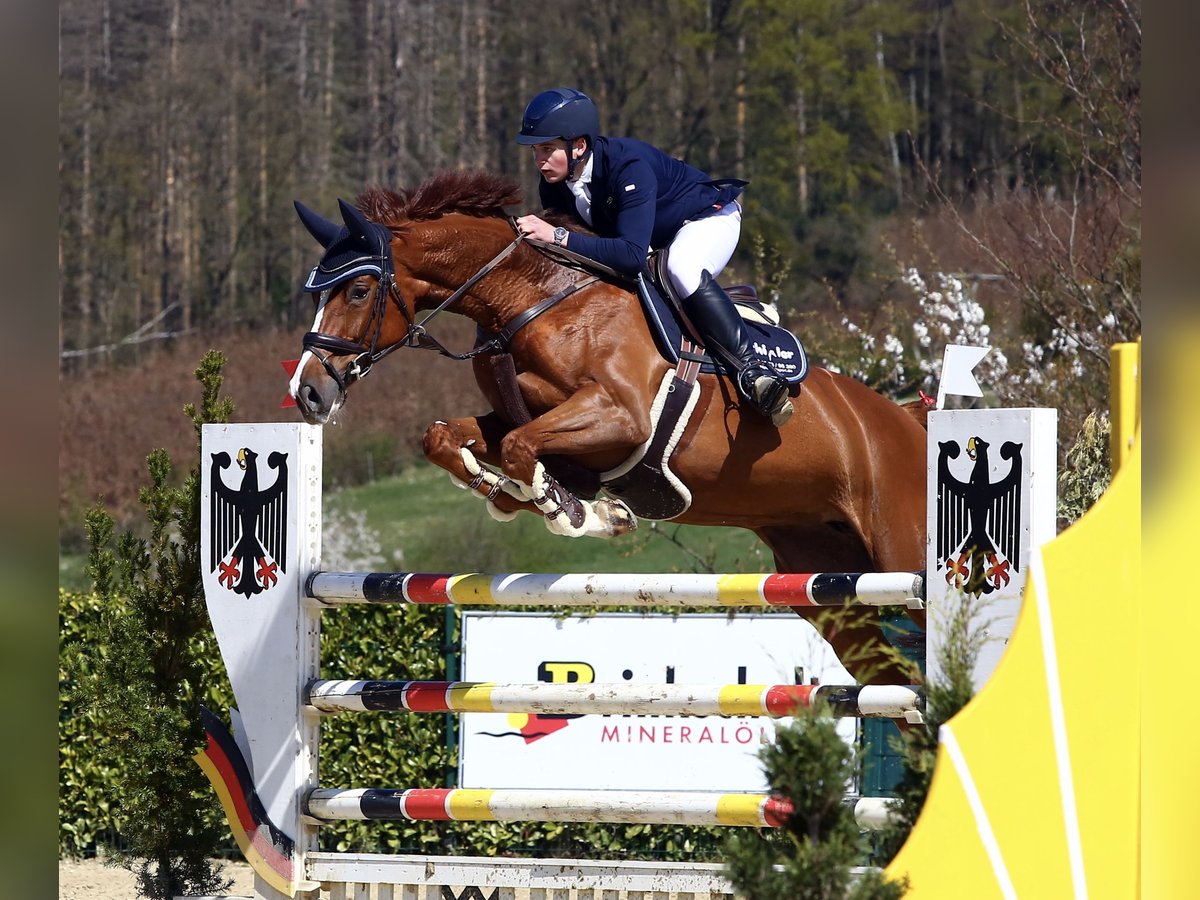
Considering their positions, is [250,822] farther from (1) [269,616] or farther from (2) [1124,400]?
(2) [1124,400]

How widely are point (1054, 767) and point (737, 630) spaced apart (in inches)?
142

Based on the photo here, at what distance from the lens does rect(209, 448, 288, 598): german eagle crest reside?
11.3 feet

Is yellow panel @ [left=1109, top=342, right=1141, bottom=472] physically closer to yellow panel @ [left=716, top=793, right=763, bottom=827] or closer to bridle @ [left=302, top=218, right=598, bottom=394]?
yellow panel @ [left=716, top=793, right=763, bottom=827]

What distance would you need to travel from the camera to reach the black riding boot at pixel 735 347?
3.71m

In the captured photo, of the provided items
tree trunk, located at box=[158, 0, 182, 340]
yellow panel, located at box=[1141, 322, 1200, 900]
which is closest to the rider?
yellow panel, located at box=[1141, 322, 1200, 900]

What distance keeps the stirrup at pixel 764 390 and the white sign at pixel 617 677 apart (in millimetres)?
2129

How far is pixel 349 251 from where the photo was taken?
3.60 metres

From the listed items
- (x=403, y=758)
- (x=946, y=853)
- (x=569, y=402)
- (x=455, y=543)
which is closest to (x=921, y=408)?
(x=569, y=402)

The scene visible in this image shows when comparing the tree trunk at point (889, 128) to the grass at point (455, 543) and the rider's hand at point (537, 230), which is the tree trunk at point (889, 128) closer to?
the grass at point (455, 543)

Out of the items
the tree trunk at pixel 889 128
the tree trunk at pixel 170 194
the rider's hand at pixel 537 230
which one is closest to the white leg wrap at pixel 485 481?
the rider's hand at pixel 537 230

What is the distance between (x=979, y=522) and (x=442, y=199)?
179 centimetres

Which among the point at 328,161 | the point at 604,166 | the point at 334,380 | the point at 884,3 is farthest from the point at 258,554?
the point at 884,3

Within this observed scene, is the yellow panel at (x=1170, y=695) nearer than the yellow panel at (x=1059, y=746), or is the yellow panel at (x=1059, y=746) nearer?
the yellow panel at (x=1170, y=695)

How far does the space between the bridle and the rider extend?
6.5 inches
